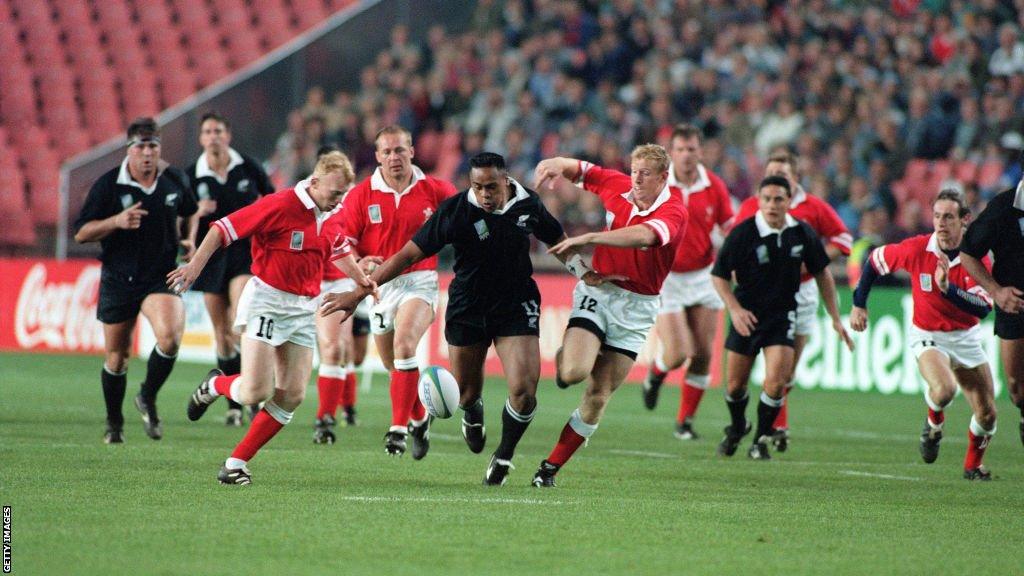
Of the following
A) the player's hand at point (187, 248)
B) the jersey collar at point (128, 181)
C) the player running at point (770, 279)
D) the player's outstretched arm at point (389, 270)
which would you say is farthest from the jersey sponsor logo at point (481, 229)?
the player's hand at point (187, 248)

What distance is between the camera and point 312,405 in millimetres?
15555

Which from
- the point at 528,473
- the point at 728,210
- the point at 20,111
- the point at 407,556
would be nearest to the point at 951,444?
the point at 728,210

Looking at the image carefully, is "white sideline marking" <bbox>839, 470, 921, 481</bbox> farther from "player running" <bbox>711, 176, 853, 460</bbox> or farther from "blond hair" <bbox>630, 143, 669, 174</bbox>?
"blond hair" <bbox>630, 143, 669, 174</bbox>

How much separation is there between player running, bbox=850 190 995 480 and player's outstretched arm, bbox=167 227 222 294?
183 inches

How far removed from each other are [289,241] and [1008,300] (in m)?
4.72

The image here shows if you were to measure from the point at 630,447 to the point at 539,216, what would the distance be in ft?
12.1

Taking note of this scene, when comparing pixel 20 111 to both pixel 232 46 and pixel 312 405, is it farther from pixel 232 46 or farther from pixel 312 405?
pixel 312 405

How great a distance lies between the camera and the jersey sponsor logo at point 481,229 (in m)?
8.78

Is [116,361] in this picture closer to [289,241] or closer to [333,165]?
[289,241]

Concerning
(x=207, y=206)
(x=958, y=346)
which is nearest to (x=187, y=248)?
(x=207, y=206)

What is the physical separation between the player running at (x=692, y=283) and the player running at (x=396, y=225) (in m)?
2.77

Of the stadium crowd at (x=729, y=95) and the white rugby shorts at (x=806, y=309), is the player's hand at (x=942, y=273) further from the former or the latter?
the stadium crowd at (x=729, y=95)

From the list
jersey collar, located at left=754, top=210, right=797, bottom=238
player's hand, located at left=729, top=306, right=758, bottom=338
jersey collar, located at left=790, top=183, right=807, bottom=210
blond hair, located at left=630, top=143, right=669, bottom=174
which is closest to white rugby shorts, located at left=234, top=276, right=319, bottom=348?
blond hair, located at left=630, top=143, right=669, bottom=174

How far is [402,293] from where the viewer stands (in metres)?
10.8
